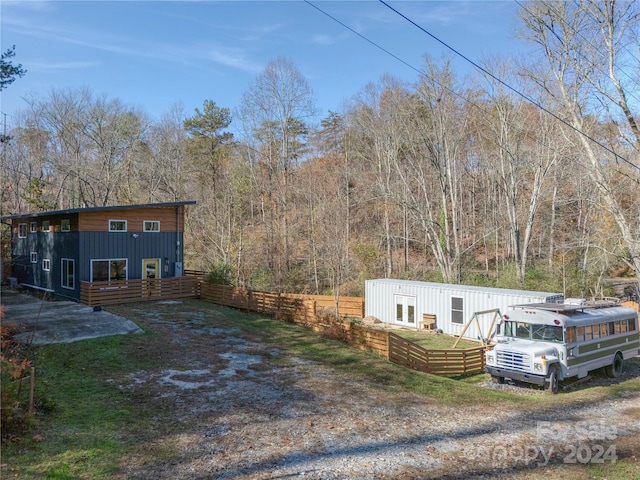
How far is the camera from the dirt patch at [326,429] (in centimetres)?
596

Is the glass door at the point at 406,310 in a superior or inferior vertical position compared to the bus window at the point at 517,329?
inferior

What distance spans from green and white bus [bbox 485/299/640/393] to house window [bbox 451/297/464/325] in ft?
19.0

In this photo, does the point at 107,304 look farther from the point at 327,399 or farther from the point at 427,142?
the point at 427,142

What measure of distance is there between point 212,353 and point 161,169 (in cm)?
2705

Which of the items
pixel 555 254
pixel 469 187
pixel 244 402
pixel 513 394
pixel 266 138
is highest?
pixel 266 138

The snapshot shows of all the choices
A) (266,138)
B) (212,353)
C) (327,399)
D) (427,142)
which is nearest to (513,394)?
(327,399)

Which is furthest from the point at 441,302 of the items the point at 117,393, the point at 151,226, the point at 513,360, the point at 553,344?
the point at 151,226

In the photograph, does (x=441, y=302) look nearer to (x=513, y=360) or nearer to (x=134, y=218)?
(x=513, y=360)

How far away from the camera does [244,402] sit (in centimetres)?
861

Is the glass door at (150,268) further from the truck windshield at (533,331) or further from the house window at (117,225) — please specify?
the truck windshield at (533,331)

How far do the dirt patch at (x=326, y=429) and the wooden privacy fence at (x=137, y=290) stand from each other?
29.9 feet

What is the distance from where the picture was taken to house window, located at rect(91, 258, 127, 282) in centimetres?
2017

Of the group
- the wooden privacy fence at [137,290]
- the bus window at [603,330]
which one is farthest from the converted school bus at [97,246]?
the bus window at [603,330]

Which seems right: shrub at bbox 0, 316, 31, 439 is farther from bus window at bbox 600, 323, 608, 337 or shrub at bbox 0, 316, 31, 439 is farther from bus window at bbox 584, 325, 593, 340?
bus window at bbox 600, 323, 608, 337
